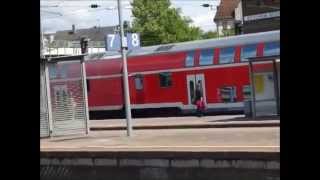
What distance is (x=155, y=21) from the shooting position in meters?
59.4

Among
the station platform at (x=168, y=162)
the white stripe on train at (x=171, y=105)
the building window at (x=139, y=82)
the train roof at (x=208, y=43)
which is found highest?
the train roof at (x=208, y=43)

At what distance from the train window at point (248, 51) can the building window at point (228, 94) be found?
1.78 meters

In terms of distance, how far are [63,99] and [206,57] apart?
33.8 ft

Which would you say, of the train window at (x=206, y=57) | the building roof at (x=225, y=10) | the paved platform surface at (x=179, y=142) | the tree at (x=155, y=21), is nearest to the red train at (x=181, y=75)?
the train window at (x=206, y=57)

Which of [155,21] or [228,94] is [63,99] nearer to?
[228,94]

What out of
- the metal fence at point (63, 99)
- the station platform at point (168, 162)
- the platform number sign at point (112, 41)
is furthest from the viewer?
the metal fence at point (63, 99)

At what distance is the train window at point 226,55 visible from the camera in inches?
1168

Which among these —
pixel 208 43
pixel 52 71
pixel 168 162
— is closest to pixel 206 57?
pixel 208 43

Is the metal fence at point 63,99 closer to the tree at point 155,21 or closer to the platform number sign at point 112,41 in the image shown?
the platform number sign at point 112,41
